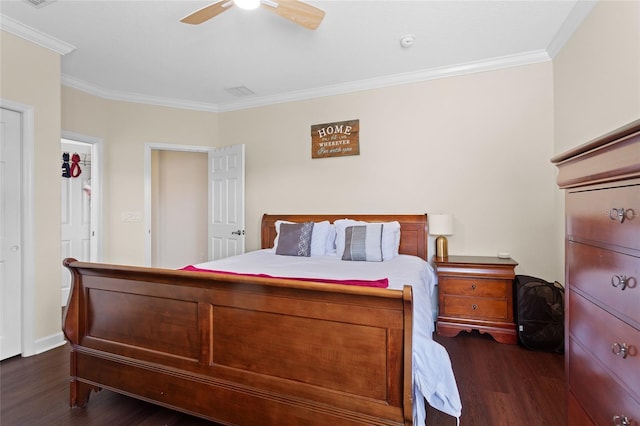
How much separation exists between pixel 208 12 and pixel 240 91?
193cm

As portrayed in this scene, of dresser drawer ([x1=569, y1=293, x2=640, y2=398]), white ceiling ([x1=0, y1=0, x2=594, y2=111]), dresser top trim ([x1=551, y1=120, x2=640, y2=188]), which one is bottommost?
dresser drawer ([x1=569, y1=293, x2=640, y2=398])

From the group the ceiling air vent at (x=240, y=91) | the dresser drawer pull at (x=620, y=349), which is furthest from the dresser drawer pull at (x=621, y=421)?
the ceiling air vent at (x=240, y=91)

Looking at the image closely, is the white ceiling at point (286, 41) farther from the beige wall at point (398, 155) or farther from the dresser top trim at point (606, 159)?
the dresser top trim at point (606, 159)

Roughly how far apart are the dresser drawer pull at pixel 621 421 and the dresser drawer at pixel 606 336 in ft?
0.28

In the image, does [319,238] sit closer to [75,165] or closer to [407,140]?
[407,140]

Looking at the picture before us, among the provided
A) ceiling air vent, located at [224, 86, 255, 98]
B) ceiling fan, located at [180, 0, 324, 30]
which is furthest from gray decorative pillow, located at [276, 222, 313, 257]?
ceiling fan, located at [180, 0, 324, 30]

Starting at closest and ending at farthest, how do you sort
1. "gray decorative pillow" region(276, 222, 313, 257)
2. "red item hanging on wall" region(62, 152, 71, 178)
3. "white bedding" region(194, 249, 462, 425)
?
1. "white bedding" region(194, 249, 462, 425)
2. "gray decorative pillow" region(276, 222, 313, 257)
3. "red item hanging on wall" region(62, 152, 71, 178)

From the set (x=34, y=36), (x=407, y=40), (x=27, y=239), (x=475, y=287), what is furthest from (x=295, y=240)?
(x=34, y=36)

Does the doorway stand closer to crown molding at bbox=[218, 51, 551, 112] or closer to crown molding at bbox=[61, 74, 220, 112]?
crown molding at bbox=[61, 74, 220, 112]

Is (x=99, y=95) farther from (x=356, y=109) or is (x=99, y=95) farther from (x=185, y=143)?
(x=356, y=109)

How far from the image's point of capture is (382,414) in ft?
4.04

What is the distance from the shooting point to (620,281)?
32.7 inches

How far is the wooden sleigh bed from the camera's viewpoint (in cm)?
126

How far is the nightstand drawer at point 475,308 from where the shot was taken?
8.92 feet
